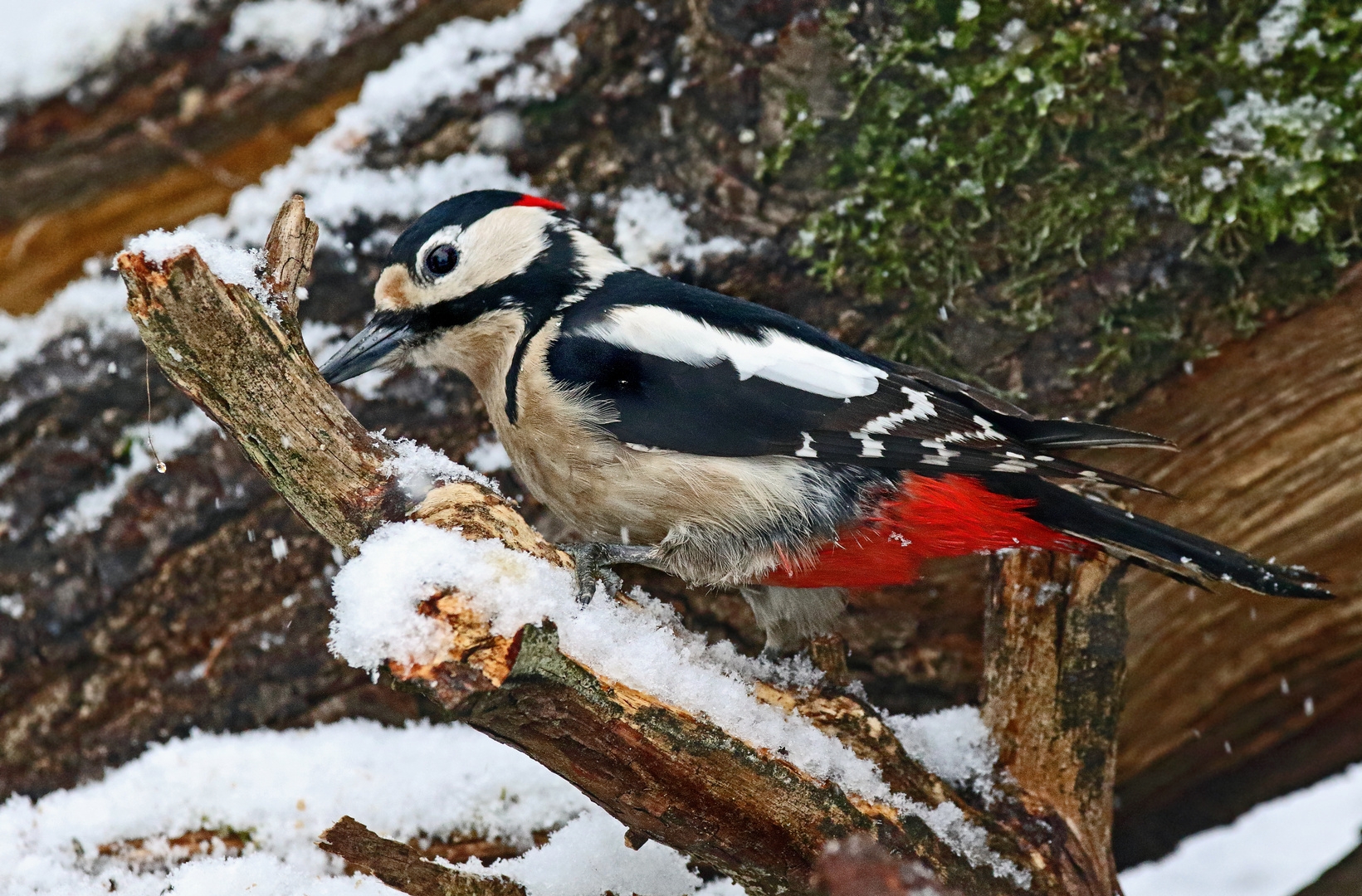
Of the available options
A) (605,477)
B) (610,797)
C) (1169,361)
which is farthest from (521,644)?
(1169,361)

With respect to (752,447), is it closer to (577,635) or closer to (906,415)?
(906,415)

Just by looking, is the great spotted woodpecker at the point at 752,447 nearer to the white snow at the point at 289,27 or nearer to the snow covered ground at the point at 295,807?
the snow covered ground at the point at 295,807

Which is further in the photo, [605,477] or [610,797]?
[605,477]

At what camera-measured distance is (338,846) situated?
1.77 metres

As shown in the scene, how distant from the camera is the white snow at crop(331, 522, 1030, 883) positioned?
1.62 metres

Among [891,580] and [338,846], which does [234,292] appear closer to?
[338,846]

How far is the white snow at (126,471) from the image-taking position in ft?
9.87

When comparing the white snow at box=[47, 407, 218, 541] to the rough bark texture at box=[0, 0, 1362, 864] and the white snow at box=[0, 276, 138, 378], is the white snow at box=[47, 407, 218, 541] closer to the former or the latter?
the rough bark texture at box=[0, 0, 1362, 864]

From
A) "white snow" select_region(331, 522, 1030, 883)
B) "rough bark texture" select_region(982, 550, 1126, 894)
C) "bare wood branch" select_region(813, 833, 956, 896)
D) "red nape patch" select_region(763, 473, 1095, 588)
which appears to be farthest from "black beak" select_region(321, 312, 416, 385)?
"bare wood branch" select_region(813, 833, 956, 896)

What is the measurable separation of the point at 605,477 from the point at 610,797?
68cm

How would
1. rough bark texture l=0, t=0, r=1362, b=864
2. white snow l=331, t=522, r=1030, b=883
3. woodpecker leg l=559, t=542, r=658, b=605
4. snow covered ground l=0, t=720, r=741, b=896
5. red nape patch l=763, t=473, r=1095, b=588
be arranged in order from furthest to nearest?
rough bark texture l=0, t=0, r=1362, b=864 < snow covered ground l=0, t=720, r=741, b=896 < red nape patch l=763, t=473, r=1095, b=588 < woodpecker leg l=559, t=542, r=658, b=605 < white snow l=331, t=522, r=1030, b=883

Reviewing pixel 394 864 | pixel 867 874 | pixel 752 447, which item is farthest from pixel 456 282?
pixel 867 874

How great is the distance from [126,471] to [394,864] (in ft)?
5.60

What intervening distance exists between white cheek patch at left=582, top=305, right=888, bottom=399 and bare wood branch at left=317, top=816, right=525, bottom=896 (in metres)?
1.08
